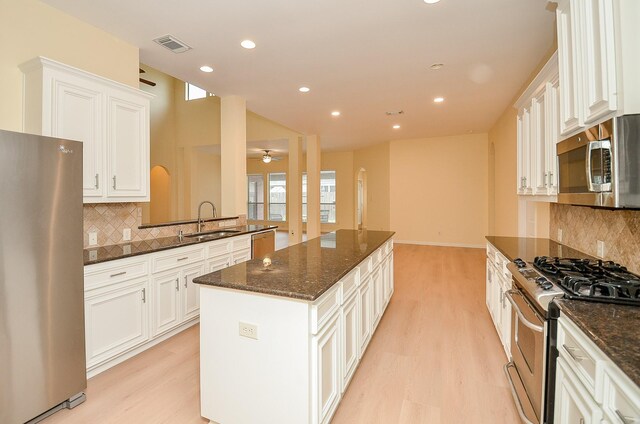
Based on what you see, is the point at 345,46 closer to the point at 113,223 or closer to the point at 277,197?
the point at 113,223

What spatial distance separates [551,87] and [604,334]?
2.09 metres

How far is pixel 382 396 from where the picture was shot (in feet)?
7.01

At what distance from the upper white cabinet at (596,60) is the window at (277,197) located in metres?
10.4

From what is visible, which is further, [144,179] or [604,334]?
[144,179]

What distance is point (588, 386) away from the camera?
1.13 metres

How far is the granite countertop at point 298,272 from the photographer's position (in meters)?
1.60

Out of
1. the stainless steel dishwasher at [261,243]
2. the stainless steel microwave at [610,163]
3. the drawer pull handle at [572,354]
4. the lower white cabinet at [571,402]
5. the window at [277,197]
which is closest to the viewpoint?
the lower white cabinet at [571,402]

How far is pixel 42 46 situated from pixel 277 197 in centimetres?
958

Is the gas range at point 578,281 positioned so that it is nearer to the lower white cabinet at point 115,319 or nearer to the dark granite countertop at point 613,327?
the dark granite countertop at point 613,327

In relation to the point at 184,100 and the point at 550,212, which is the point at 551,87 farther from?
the point at 184,100

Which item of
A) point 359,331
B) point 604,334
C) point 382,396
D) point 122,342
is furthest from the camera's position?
point 122,342

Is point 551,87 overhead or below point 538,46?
below

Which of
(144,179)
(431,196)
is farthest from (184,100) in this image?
(431,196)

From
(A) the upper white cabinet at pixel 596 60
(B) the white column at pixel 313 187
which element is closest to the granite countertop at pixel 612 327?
(A) the upper white cabinet at pixel 596 60
